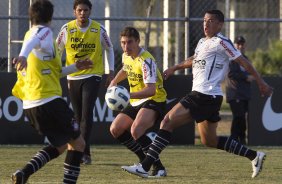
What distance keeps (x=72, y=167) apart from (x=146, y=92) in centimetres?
196

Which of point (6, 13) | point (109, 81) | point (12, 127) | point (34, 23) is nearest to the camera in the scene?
point (34, 23)

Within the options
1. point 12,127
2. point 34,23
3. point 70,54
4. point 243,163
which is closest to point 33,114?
point 34,23

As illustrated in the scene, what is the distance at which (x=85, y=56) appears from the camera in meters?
11.9

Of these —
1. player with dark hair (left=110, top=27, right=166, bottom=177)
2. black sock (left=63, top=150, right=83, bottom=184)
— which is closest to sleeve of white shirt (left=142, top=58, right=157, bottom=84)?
player with dark hair (left=110, top=27, right=166, bottom=177)

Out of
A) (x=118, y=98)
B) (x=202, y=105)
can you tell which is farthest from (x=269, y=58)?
(x=118, y=98)

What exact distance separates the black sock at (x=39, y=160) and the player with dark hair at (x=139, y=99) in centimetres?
169

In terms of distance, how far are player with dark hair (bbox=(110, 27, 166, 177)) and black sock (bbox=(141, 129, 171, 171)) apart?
401 millimetres

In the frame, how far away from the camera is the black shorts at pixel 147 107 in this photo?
10852 mm

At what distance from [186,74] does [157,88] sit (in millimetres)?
4799

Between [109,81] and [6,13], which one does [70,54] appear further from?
[6,13]

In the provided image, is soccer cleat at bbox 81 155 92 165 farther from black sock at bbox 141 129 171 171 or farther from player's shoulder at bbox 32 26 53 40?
player's shoulder at bbox 32 26 53 40

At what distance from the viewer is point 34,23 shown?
333 inches

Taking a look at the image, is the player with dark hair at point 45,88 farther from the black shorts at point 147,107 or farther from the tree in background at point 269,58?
the tree in background at point 269,58

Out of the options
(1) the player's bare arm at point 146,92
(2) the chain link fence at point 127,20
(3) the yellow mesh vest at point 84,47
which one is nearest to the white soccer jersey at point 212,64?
(1) the player's bare arm at point 146,92
